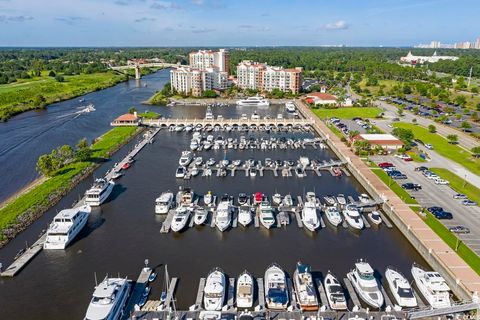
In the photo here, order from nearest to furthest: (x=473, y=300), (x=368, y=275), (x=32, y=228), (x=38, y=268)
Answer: (x=473, y=300) < (x=368, y=275) < (x=38, y=268) < (x=32, y=228)

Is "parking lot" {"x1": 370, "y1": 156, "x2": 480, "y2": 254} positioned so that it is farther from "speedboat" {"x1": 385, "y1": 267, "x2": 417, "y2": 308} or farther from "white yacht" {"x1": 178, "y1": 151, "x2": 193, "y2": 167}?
"white yacht" {"x1": 178, "y1": 151, "x2": 193, "y2": 167}

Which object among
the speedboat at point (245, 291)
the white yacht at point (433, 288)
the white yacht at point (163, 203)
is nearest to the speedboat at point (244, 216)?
the white yacht at point (163, 203)

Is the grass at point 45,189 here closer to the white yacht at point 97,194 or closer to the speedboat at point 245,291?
the white yacht at point 97,194

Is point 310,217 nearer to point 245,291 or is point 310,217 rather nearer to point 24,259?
point 245,291

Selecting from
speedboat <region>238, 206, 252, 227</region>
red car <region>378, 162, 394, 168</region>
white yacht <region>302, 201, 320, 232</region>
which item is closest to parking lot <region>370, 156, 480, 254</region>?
red car <region>378, 162, 394, 168</region>

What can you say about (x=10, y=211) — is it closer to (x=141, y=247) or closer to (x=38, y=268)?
(x=38, y=268)

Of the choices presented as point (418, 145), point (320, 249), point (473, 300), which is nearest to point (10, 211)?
point (320, 249)
